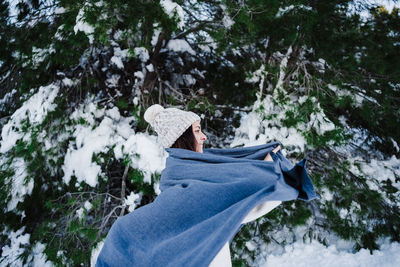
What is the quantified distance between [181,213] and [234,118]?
3902 millimetres

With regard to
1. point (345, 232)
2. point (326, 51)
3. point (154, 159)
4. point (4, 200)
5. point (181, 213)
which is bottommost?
point (345, 232)

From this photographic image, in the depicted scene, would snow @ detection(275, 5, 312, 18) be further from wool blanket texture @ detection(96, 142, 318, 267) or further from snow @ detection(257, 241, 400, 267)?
snow @ detection(257, 241, 400, 267)

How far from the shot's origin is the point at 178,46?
488cm

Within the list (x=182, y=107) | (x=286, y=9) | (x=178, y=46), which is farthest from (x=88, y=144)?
(x=286, y=9)

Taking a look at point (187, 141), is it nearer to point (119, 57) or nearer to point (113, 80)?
point (119, 57)

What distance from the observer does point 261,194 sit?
1.24m

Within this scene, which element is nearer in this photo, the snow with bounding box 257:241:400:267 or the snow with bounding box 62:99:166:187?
the snow with bounding box 62:99:166:187

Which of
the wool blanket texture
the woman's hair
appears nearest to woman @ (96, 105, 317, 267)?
the wool blanket texture

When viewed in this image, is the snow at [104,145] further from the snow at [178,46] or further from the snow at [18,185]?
the snow at [178,46]

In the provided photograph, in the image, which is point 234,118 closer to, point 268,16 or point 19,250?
point 268,16

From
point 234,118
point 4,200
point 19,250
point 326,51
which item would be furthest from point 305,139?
point 19,250

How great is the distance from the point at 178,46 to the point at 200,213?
4.12 metres

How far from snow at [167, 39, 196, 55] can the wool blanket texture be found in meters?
3.88

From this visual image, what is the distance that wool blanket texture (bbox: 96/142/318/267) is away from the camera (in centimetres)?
117
